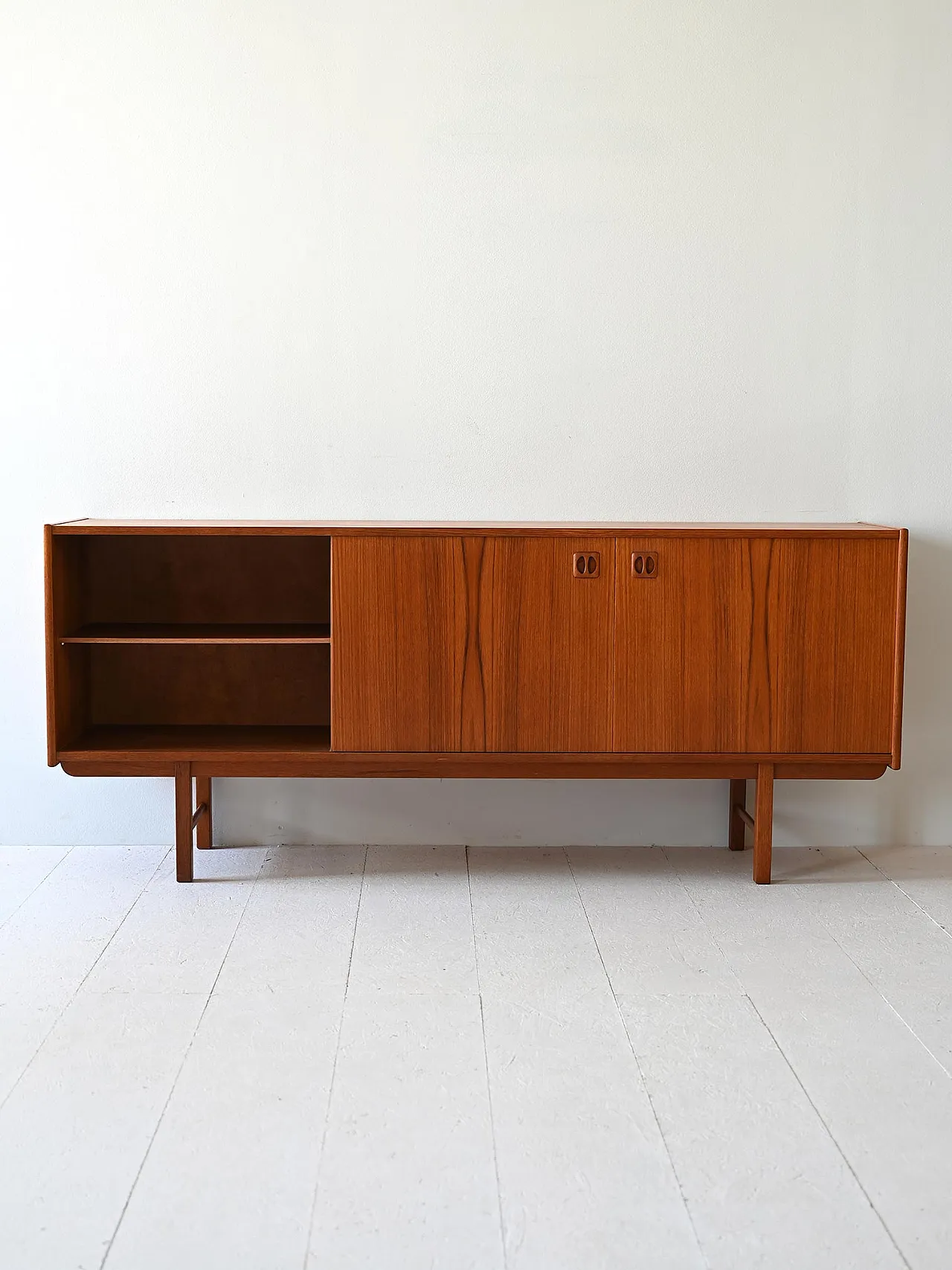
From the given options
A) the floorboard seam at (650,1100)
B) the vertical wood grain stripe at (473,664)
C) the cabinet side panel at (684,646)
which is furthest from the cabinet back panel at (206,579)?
the floorboard seam at (650,1100)

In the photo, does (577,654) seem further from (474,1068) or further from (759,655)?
(474,1068)

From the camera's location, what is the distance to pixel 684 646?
9.61 feet

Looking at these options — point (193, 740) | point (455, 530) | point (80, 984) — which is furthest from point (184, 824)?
point (455, 530)

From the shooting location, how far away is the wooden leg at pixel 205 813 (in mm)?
3299

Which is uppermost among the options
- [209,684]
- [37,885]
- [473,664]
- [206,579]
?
[206,579]

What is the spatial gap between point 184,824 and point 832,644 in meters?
1.71

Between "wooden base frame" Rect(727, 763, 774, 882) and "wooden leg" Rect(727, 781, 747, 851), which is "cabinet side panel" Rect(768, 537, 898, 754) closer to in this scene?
"wooden base frame" Rect(727, 763, 774, 882)

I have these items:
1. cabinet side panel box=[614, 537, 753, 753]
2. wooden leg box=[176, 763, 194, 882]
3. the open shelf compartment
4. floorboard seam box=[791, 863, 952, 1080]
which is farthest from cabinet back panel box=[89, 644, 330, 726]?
floorboard seam box=[791, 863, 952, 1080]

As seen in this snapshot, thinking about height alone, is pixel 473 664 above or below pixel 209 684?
above

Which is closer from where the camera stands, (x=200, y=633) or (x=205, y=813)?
(x=200, y=633)

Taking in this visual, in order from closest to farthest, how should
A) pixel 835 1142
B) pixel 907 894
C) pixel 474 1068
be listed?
1. pixel 835 1142
2. pixel 474 1068
3. pixel 907 894

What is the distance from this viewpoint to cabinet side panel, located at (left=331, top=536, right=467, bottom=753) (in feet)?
9.53

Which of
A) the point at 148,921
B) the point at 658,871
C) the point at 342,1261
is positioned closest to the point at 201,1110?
the point at 342,1261

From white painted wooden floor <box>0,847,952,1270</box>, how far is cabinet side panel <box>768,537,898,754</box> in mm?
431
